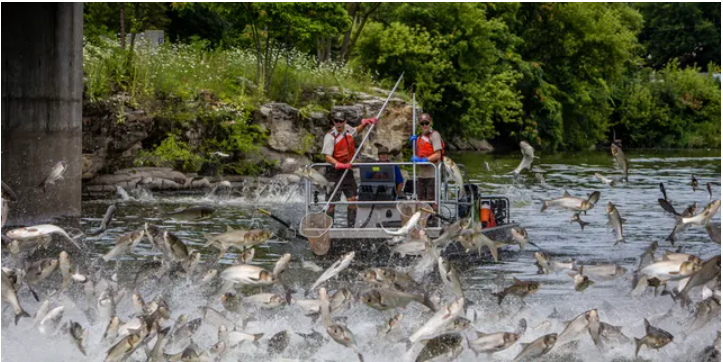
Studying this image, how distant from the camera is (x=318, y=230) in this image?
1503 centimetres

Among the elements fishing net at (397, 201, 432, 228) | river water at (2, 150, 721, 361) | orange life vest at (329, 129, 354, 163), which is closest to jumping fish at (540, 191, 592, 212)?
river water at (2, 150, 721, 361)

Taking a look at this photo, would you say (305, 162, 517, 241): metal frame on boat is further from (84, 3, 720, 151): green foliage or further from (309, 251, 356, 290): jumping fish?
(84, 3, 720, 151): green foliage

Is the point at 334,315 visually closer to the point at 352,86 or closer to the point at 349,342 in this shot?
the point at 349,342

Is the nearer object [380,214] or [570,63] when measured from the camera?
[380,214]

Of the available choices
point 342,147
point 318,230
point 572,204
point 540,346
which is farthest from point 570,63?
point 540,346

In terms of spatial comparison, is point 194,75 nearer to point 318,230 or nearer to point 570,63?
point 318,230

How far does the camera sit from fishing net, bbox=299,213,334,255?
49.4ft

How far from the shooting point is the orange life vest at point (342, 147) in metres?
16.1

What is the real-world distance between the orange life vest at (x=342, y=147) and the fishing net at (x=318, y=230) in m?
1.28

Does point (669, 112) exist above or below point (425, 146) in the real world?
above

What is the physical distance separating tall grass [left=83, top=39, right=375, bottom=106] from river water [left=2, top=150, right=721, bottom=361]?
3.26 m

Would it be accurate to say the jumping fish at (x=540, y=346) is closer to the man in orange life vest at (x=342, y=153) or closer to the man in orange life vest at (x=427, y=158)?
the man in orange life vest at (x=342, y=153)

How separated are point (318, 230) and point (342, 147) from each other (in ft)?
5.36

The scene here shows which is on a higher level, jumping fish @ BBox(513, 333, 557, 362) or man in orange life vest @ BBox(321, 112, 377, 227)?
man in orange life vest @ BBox(321, 112, 377, 227)
